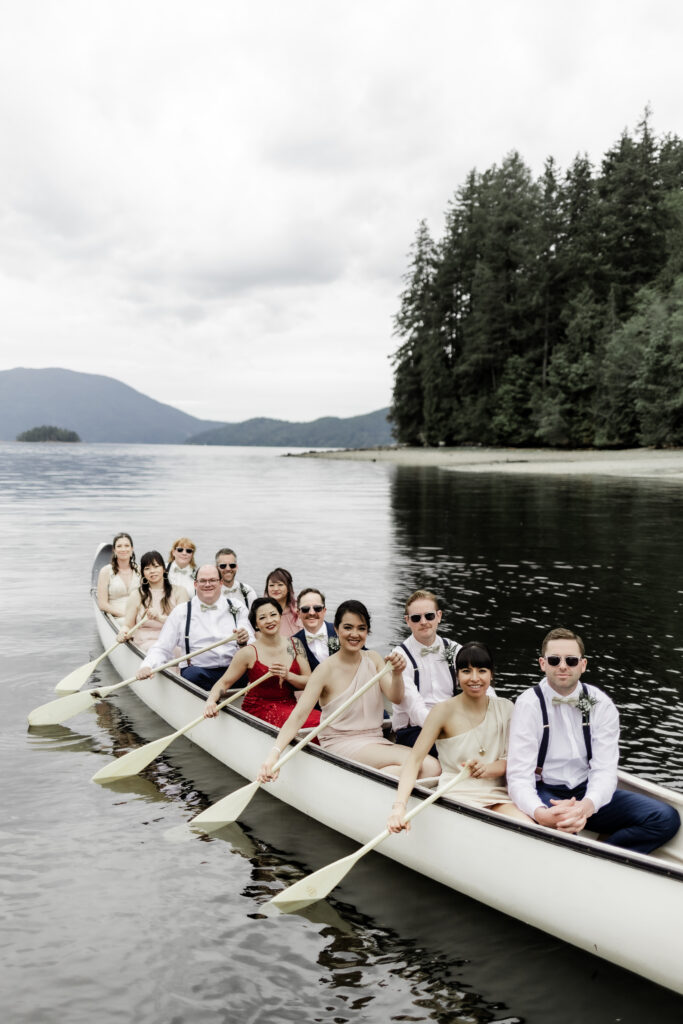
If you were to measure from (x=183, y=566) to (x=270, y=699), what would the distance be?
4.04 m

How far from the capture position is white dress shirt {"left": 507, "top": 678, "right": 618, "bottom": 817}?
5.61 metres

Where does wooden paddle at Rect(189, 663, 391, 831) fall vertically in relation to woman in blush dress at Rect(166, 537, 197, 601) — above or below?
below

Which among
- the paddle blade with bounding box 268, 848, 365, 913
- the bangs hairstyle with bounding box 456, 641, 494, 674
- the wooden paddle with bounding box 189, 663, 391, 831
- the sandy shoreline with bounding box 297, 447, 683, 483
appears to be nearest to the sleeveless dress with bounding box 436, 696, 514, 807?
the bangs hairstyle with bounding box 456, 641, 494, 674

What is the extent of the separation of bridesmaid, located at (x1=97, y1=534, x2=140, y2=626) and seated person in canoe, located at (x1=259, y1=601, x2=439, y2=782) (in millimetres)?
6327

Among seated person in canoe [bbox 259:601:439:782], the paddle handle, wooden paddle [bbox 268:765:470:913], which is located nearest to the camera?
wooden paddle [bbox 268:765:470:913]

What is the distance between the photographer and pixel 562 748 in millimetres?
5762

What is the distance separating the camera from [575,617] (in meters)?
14.5

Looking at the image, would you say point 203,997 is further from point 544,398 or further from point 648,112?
point 648,112

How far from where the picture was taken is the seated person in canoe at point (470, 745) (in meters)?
5.90

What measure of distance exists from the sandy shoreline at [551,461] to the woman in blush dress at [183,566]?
3505cm

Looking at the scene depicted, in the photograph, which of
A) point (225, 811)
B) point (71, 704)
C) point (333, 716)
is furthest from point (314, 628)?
point (71, 704)

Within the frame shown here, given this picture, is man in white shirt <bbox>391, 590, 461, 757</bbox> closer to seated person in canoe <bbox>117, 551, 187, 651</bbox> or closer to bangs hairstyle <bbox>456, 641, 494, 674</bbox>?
bangs hairstyle <bbox>456, 641, 494, 674</bbox>

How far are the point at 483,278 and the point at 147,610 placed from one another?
2812 inches

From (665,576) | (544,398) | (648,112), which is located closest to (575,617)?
(665,576)
